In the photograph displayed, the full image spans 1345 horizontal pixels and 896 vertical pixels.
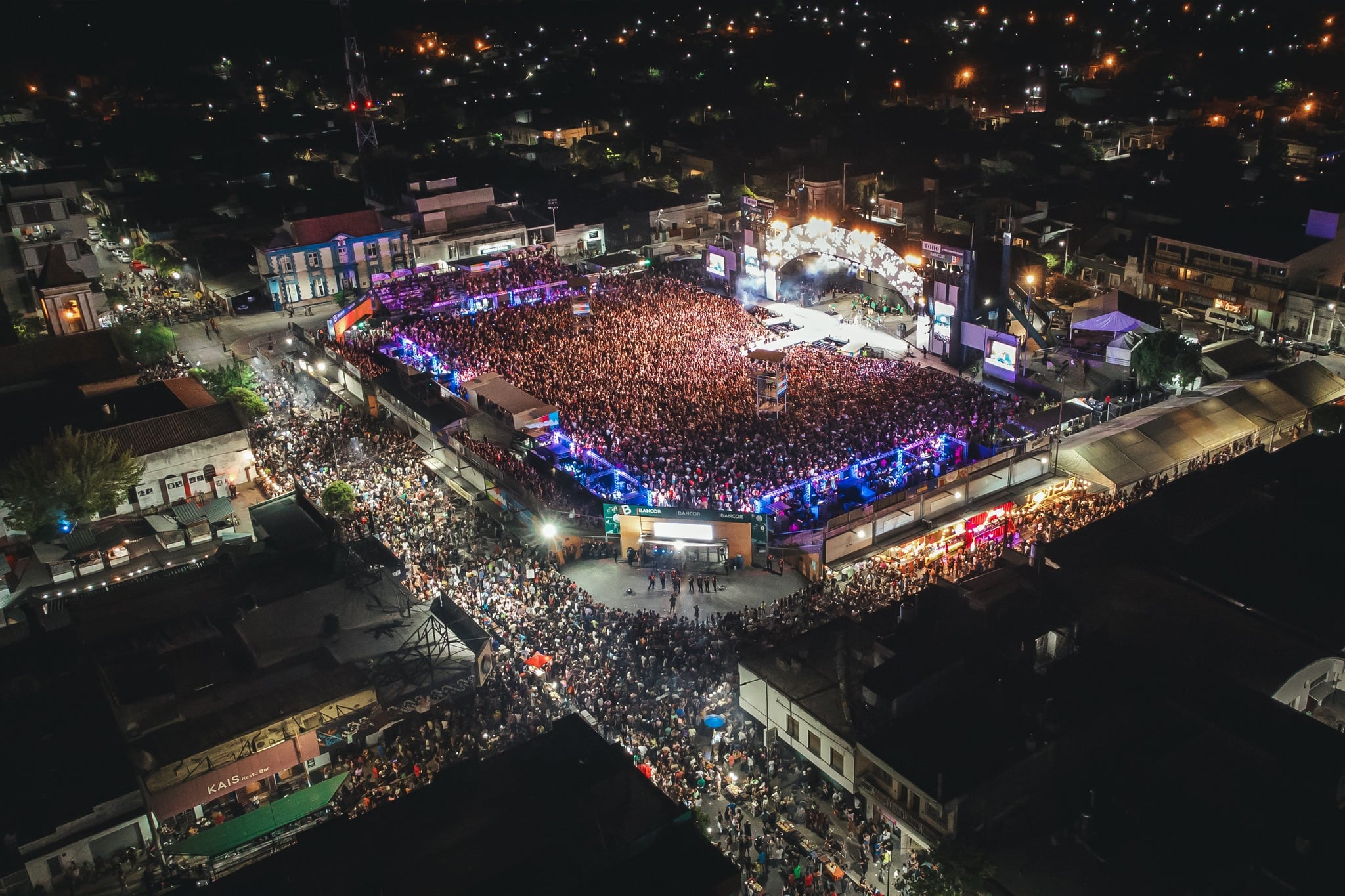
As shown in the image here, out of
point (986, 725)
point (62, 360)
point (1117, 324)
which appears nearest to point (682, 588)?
point (986, 725)

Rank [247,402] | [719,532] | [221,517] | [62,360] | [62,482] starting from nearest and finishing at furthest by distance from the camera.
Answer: [719,532] → [62,482] → [221,517] → [247,402] → [62,360]

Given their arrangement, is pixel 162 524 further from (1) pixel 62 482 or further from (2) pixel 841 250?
(2) pixel 841 250

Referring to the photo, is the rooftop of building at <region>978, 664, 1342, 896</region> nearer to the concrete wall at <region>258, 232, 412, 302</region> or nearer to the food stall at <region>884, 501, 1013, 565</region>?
the food stall at <region>884, 501, 1013, 565</region>

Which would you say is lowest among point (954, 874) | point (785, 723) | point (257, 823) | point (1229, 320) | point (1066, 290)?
point (785, 723)

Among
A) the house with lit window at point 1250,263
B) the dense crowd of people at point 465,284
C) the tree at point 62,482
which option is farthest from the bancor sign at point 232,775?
the house with lit window at point 1250,263

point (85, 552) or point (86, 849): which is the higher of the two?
point (85, 552)

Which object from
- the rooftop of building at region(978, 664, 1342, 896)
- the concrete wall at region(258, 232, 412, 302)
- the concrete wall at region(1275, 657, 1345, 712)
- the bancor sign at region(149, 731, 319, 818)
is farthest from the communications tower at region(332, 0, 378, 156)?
the concrete wall at region(1275, 657, 1345, 712)
